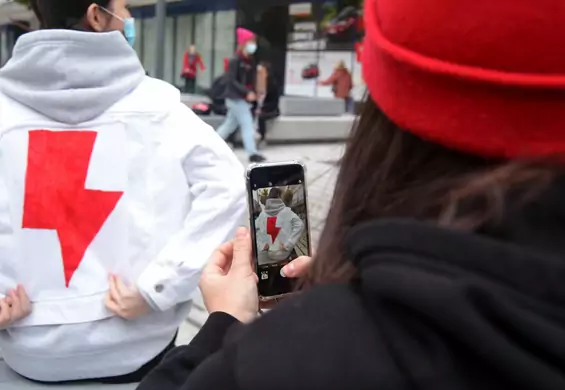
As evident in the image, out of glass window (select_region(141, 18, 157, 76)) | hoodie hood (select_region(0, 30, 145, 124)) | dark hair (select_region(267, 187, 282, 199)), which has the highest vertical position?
hoodie hood (select_region(0, 30, 145, 124))

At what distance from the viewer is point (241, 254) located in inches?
48.2

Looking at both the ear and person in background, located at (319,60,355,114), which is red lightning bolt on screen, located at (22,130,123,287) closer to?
the ear

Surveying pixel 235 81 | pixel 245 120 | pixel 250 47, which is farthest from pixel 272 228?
pixel 250 47

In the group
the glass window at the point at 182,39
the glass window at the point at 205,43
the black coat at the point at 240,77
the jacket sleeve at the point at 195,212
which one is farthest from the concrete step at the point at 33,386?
the glass window at the point at 182,39

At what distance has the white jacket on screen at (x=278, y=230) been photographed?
55.1 inches

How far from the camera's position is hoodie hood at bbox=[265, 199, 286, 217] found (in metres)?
1.46

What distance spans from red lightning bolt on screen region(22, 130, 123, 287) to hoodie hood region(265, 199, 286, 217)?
1.93 feet

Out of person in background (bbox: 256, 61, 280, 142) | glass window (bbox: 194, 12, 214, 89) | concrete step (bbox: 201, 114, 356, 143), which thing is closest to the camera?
person in background (bbox: 256, 61, 280, 142)

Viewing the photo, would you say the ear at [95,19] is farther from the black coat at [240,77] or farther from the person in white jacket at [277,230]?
the black coat at [240,77]

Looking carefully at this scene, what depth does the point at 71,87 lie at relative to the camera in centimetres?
195

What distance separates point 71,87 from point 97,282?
0.51 m

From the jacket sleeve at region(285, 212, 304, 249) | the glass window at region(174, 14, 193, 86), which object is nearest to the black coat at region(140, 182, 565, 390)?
the jacket sleeve at region(285, 212, 304, 249)

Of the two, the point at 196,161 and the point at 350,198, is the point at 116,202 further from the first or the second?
the point at 350,198

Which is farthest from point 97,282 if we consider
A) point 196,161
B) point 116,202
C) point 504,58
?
point 504,58
